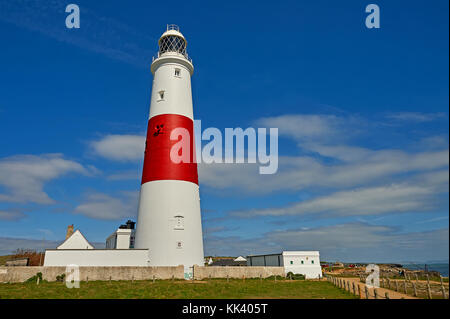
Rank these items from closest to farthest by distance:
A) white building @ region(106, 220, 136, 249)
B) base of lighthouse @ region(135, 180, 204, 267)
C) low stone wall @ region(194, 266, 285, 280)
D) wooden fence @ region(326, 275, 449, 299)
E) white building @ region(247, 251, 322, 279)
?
wooden fence @ region(326, 275, 449, 299)
base of lighthouse @ region(135, 180, 204, 267)
low stone wall @ region(194, 266, 285, 280)
white building @ region(106, 220, 136, 249)
white building @ region(247, 251, 322, 279)

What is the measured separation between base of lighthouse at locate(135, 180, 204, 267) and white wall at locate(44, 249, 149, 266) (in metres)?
0.87

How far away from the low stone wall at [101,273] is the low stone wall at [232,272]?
197 centimetres

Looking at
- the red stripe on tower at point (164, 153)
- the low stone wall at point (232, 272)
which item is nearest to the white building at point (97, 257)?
the low stone wall at point (232, 272)

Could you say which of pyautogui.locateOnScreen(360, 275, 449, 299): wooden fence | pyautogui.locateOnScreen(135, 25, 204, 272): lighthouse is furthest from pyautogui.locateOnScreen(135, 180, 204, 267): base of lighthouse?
pyautogui.locateOnScreen(360, 275, 449, 299): wooden fence

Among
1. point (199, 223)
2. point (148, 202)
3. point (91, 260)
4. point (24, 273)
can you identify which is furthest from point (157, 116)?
point (24, 273)

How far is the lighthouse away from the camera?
28.6 metres

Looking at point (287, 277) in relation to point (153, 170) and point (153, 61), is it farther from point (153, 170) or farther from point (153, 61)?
point (153, 61)

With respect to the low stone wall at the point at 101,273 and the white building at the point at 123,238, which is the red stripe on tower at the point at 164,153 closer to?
the low stone wall at the point at 101,273

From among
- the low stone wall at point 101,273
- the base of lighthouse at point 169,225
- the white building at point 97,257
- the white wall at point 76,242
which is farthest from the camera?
the white wall at point 76,242

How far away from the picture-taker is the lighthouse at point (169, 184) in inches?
1125

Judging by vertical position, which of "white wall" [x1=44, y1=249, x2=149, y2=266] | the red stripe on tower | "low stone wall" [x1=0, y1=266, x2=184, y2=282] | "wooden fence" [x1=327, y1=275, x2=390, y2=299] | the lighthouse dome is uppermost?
the lighthouse dome

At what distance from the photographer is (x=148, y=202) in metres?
29.4

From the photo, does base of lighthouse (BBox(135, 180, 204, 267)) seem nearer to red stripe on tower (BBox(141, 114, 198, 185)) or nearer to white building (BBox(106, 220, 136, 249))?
red stripe on tower (BBox(141, 114, 198, 185))
